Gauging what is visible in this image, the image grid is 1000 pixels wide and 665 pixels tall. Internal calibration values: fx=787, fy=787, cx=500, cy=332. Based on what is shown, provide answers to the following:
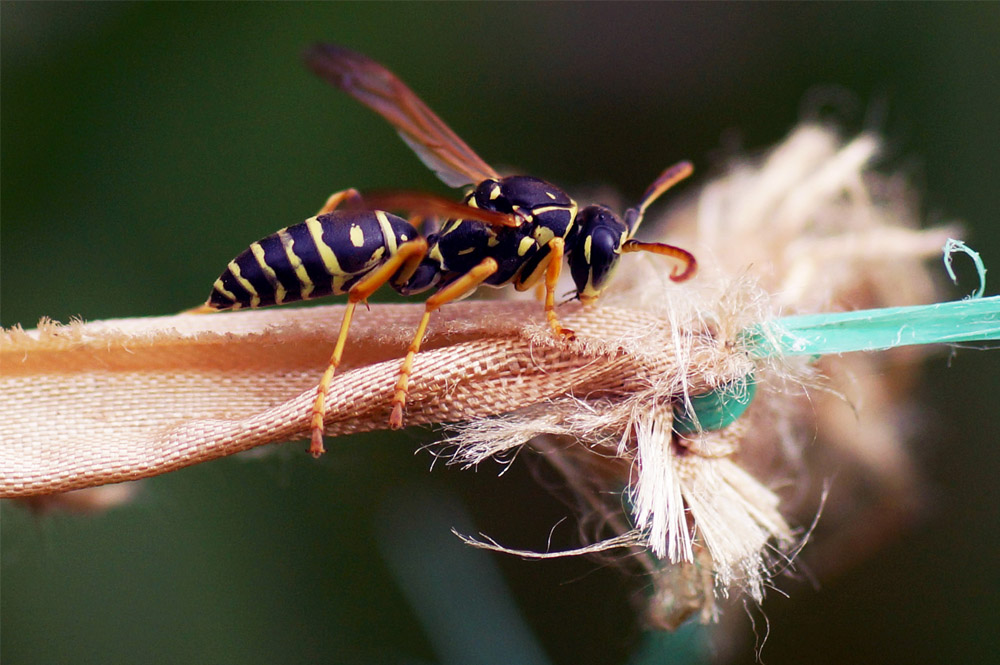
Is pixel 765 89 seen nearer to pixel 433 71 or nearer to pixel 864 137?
pixel 864 137

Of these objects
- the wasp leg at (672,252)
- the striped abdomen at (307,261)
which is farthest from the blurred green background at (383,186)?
the wasp leg at (672,252)

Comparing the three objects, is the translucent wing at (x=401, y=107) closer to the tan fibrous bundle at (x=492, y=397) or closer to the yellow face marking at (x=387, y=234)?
the yellow face marking at (x=387, y=234)

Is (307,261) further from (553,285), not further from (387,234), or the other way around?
(553,285)

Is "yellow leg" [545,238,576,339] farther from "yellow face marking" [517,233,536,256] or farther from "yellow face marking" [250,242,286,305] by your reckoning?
"yellow face marking" [250,242,286,305]

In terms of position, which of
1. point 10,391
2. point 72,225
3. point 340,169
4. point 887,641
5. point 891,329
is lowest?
point 887,641

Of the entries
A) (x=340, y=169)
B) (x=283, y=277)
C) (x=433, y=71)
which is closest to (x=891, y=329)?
(x=283, y=277)

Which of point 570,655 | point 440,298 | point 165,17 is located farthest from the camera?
point 165,17
